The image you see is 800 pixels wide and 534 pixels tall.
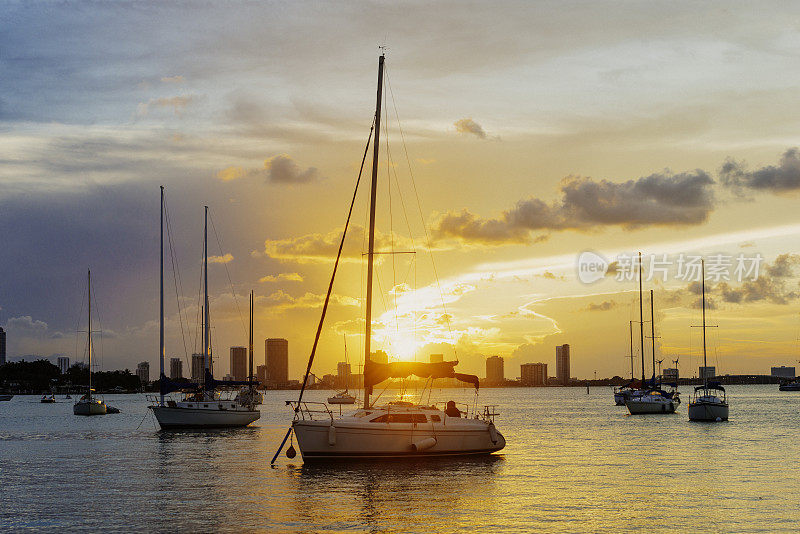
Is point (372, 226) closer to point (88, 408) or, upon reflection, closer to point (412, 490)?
point (412, 490)

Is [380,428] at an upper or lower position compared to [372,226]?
lower

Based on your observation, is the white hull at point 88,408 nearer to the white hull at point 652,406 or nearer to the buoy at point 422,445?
the white hull at point 652,406

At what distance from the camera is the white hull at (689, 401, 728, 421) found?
93688 mm

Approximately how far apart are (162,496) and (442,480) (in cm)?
1296

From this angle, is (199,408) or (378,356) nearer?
(378,356)

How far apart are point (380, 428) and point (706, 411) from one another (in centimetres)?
6001

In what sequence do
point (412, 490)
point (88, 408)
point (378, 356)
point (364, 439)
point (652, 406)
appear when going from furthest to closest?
point (88, 408), point (652, 406), point (378, 356), point (364, 439), point (412, 490)

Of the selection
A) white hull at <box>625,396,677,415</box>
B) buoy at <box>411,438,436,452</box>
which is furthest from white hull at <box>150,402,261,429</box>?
white hull at <box>625,396,677,415</box>

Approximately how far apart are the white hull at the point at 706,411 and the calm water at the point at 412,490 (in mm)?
28264

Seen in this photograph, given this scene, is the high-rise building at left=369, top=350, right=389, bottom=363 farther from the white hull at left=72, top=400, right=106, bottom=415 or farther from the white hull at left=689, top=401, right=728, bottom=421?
the white hull at left=72, top=400, right=106, bottom=415

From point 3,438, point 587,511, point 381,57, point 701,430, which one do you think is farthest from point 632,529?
point 3,438

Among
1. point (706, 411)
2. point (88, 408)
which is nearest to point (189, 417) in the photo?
point (706, 411)

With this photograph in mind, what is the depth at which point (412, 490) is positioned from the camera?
37.9 m

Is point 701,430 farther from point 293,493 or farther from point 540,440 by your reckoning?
point 293,493
